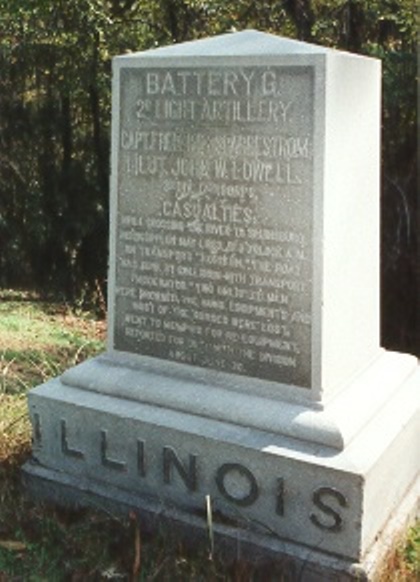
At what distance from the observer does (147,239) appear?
161 inches

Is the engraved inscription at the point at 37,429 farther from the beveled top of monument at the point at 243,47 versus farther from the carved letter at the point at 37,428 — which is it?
the beveled top of monument at the point at 243,47

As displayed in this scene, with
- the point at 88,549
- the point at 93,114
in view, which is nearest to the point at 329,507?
the point at 88,549

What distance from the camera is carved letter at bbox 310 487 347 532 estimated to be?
11.5 feet

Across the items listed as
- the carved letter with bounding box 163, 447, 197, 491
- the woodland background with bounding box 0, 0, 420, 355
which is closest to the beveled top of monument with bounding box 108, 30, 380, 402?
the carved letter with bounding box 163, 447, 197, 491

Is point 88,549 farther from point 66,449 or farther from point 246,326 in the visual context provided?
point 246,326

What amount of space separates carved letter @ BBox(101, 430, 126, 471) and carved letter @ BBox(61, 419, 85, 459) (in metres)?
0.12

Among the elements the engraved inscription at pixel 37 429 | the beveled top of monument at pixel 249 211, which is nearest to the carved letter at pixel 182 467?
the beveled top of monument at pixel 249 211

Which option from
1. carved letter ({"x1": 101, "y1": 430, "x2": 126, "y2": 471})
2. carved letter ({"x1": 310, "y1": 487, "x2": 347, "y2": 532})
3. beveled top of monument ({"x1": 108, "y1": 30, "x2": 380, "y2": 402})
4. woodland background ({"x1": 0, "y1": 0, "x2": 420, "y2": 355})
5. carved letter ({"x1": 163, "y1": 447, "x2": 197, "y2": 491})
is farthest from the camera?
woodland background ({"x1": 0, "y1": 0, "x2": 420, "y2": 355})

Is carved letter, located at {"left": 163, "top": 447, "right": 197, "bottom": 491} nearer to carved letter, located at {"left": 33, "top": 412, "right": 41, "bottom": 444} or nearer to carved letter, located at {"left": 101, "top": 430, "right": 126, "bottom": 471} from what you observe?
carved letter, located at {"left": 101, "top": 430, "right": 126, "bottom": 471}

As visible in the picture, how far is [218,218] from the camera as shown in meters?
3.89

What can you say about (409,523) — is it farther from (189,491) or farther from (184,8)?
(184,8)

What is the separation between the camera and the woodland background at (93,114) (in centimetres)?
1091

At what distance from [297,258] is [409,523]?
1267mm

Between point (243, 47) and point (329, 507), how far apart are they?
186 cm
